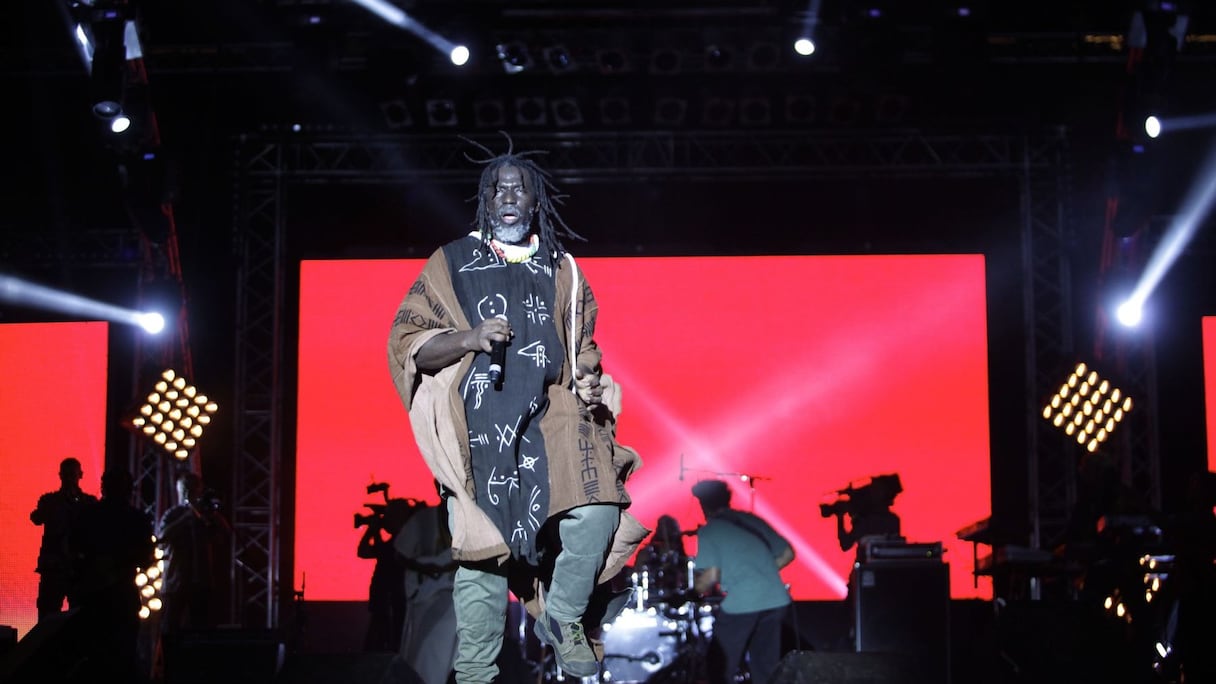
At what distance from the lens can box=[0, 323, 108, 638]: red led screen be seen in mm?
11758

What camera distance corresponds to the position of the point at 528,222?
4316mm

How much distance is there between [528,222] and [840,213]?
29.0 feet

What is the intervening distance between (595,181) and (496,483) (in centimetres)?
868

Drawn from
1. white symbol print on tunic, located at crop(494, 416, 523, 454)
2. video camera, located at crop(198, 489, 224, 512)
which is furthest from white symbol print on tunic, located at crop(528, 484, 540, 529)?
video camera, located at crop(198, 489, 224, 512)

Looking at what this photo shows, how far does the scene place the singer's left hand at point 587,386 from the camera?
4164mm

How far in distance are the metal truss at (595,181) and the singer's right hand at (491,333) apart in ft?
28.0

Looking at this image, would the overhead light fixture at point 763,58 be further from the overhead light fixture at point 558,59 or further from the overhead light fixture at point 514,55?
the overhead light fixture at point 514,55

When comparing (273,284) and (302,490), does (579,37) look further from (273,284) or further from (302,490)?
(302,490)

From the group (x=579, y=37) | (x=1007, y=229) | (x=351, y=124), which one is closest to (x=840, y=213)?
(x=1007, y=229)

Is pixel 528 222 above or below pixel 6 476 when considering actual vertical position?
above

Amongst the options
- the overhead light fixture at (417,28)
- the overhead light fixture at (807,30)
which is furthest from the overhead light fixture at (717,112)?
the overhead light fixture at (417,28)

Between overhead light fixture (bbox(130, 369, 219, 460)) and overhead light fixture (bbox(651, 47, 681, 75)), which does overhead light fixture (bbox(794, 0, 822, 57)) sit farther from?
overhead light fixture (bbox(130, 369, 219, 460))

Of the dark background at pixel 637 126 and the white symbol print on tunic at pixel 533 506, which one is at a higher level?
the dark background at pixel 637 126

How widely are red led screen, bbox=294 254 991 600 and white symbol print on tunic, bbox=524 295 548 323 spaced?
8.00 metres
